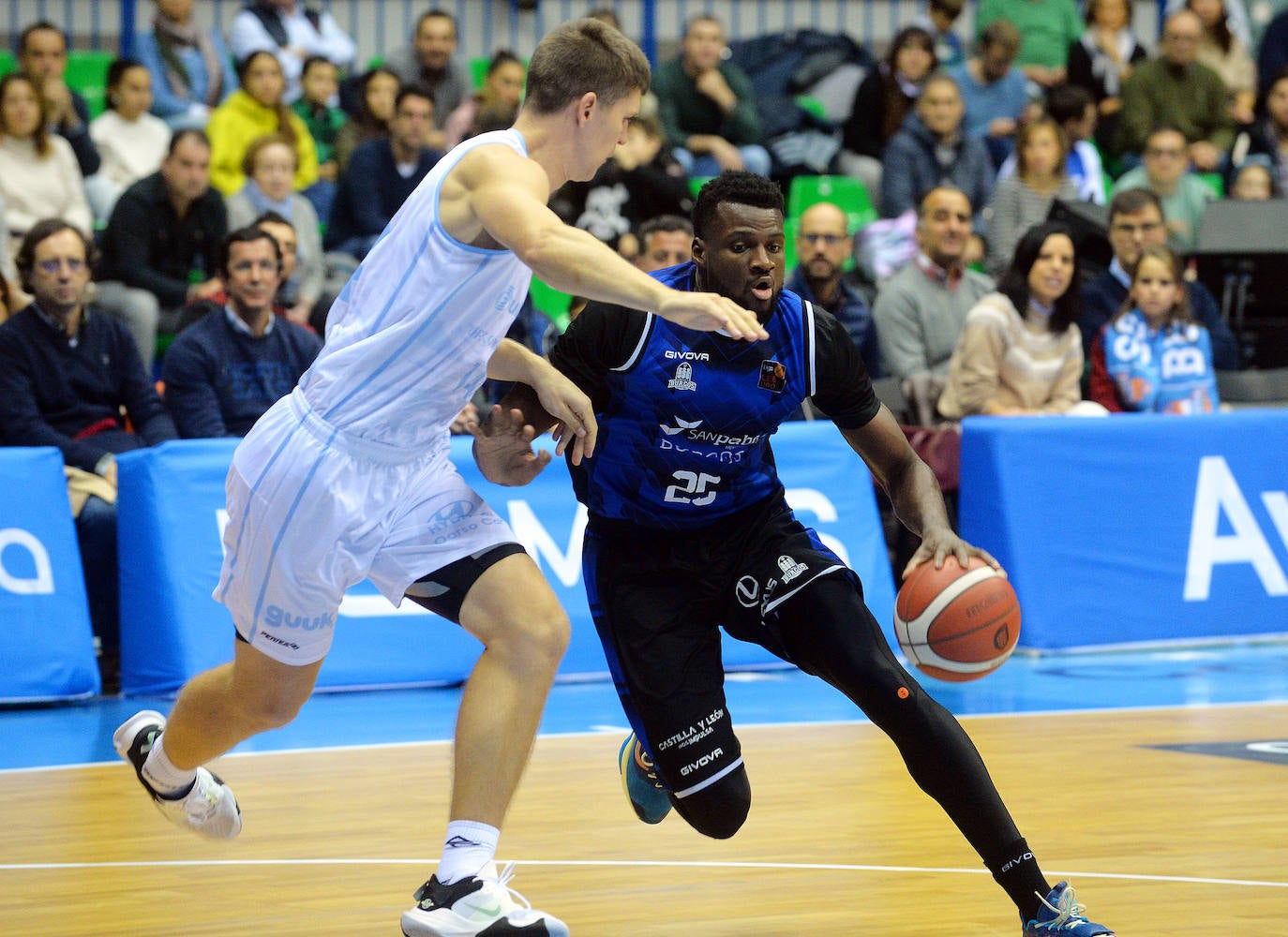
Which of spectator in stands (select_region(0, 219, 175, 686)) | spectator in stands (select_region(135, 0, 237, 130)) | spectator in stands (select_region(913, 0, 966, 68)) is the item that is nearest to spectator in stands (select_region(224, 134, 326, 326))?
spectator in stands (select_region(135, 0, 237, 130))

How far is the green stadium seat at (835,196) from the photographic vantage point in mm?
13336

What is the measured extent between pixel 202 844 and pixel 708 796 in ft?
5.65

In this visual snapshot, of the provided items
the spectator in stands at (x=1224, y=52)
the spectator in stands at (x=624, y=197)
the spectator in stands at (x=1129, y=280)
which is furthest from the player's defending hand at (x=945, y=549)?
the spectator in stands at (x=1224, y=52)

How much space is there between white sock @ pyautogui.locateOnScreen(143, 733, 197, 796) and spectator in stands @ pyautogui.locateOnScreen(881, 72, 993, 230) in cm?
896

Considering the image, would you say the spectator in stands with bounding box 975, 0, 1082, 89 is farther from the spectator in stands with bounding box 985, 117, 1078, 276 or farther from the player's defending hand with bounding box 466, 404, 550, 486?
the player's defending hand with bounding box 466, 404, 550, 486

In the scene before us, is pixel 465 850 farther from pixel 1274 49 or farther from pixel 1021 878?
pixel 1274 49

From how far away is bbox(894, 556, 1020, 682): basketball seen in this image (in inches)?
183

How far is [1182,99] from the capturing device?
14555mm

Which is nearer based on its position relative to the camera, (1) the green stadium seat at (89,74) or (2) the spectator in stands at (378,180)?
(2) the spectator in stands at (378,180)

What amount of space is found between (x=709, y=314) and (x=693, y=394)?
1174mm

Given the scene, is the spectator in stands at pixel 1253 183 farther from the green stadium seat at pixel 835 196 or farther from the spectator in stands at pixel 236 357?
the spectator in stands at pixel 236 357

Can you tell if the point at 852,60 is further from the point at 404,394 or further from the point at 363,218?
the point at 404,394

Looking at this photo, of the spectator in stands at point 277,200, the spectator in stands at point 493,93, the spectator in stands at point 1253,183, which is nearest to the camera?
the spectator in stands at point 277,200

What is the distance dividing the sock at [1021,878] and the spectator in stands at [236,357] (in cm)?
539
